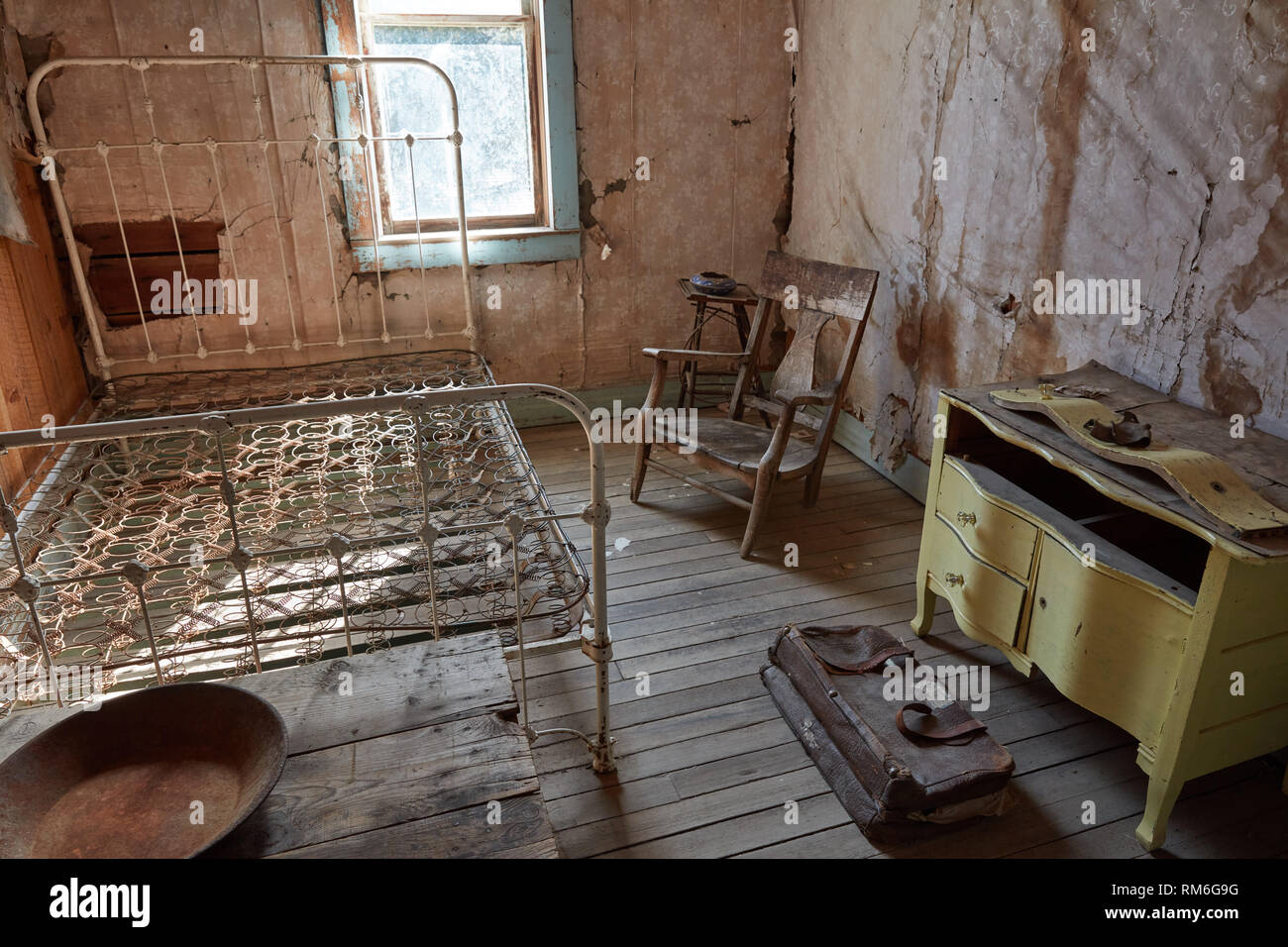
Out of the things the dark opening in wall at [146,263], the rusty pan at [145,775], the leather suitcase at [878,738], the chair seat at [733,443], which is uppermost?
the dark opening in wall at [146,263]

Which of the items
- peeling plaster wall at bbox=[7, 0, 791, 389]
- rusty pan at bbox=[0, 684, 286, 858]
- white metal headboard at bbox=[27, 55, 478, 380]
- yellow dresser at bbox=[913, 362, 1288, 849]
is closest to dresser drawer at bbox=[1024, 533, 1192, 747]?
yellow dresser at bbox=[913, 362, 1288, 849]

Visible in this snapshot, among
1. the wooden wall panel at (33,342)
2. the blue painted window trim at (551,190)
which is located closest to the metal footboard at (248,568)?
the wooden wall panel at (33,342)

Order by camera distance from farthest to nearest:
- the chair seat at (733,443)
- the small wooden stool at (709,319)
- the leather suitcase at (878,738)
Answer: the small wooden stool at (709,319), the chair seat at (733,443), the leather suitcase at (878,738)

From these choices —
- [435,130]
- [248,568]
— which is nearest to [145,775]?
[248,568]

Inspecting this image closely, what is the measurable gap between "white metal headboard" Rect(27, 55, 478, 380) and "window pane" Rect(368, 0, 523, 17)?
0.82 feet

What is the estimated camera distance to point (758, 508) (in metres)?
3.09

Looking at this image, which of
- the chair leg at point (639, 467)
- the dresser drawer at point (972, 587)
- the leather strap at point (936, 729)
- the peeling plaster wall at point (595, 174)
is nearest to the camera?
the leather strap at point (936, 729)

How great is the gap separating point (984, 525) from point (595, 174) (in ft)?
8.69

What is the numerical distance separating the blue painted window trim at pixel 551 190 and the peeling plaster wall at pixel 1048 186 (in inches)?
46.0

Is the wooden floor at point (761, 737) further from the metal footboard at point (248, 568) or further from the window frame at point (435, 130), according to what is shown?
the window frame at point (435, 130)

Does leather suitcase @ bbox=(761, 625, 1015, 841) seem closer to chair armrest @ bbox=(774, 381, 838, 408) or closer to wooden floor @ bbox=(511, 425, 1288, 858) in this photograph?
wooden floor @ bbox=(511, 425, 1288, 858)

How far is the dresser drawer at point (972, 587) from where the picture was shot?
7.23ft

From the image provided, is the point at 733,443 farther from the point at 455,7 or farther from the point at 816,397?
the point at 455,7

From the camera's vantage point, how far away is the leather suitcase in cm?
191
